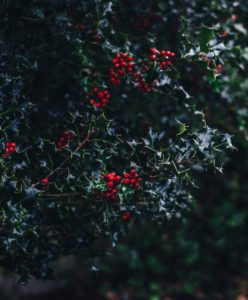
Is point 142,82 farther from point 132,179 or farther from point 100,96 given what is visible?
point 132,179

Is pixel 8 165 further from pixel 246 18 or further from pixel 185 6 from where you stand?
pixel 246 18

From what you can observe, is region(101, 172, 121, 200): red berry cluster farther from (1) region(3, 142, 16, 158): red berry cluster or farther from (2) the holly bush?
(1) region(3, 142, 16, 158): red berry cluster

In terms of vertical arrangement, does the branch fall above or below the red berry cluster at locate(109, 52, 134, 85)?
below

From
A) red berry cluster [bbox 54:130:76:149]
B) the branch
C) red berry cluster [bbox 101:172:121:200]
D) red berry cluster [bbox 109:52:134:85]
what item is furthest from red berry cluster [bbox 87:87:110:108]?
red berry cluster [bbox 101:172:121:200]

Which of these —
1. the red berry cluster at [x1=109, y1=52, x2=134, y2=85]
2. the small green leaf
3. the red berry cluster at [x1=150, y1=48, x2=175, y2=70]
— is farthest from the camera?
the red berry cluster at [x1=109, y1=52, x2=134, y2=85]

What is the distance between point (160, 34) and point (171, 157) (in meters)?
1.20

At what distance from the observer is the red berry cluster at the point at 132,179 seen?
5.93 feet

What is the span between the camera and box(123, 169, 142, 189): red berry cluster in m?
1.81

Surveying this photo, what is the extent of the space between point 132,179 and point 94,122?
26 centimetres

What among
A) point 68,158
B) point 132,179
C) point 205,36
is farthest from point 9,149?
point 205,36

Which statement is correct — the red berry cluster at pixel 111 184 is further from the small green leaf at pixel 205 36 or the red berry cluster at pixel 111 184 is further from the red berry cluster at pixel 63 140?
the small green leaf at pixel 205 36

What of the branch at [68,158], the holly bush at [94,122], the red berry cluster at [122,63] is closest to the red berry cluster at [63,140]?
the holly bush at [94,122]

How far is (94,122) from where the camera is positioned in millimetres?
1774

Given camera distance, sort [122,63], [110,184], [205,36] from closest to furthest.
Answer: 1. [110,184]
2. [205,36]
3. [122,63]
